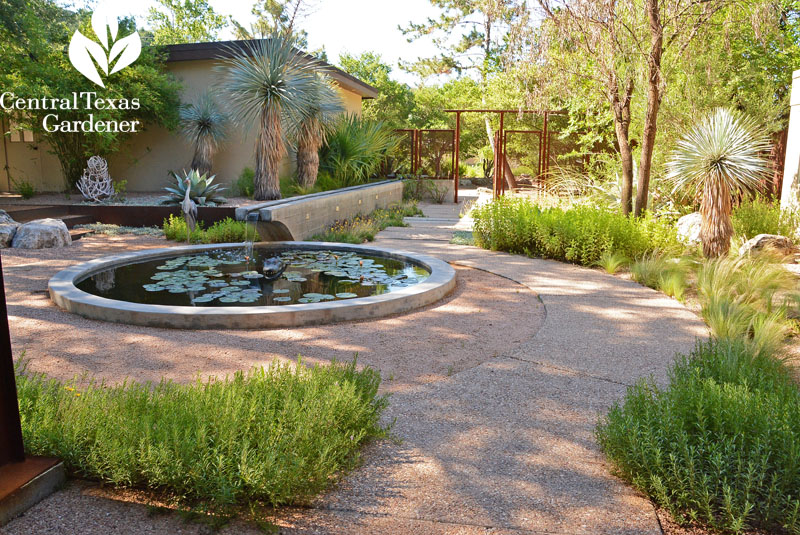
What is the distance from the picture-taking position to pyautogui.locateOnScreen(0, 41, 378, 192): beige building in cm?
1328

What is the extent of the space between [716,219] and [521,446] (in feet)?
17.8

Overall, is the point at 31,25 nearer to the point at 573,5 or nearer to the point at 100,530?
the point at 573,5

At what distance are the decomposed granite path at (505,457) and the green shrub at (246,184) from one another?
8562 millimetres

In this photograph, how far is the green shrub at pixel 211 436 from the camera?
7.57 feet

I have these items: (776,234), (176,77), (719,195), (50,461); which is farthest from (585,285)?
(176,77)

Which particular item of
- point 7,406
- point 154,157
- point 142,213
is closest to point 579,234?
point 7,406

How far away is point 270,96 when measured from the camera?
427 inches

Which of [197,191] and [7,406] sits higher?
[197,191]

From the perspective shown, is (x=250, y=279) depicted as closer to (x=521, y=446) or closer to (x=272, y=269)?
(x=272, y=269)

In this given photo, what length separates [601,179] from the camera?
44.3 feet

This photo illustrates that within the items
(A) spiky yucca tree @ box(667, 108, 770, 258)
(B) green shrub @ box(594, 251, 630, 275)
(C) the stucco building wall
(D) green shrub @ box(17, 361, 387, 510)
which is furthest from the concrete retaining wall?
(D) green shrub @ box(17, 361, 387, 510)

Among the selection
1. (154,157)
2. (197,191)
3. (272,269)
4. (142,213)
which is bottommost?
(272,269)

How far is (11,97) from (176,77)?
333 centimetres

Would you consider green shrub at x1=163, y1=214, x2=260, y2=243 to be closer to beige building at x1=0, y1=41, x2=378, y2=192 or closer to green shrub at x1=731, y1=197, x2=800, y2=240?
beige building at x1=0, y1=41, x2=378, y2=192
